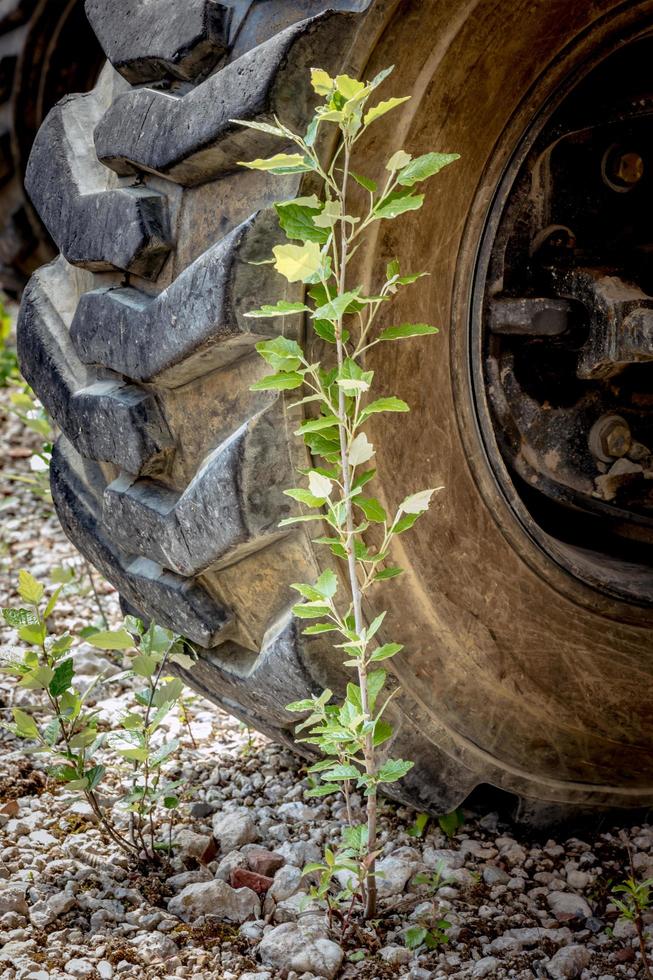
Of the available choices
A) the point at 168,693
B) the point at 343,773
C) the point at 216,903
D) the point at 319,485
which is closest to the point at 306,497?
the point at 319,485

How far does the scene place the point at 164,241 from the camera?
1189mm

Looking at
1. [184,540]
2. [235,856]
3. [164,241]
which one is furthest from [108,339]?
[235,856]

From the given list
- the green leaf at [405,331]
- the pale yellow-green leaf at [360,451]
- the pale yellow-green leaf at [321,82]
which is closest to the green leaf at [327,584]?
the pale yellow-green leaf at [360,451]

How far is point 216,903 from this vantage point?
1.26 meters

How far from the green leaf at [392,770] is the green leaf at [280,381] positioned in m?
0.39

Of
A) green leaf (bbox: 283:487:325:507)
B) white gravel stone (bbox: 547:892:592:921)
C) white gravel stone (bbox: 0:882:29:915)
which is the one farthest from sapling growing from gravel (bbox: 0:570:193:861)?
white gravel stone (bbox: 547:892:592:921)

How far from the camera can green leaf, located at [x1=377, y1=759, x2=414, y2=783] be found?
1142mm

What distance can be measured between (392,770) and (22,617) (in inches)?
18.7

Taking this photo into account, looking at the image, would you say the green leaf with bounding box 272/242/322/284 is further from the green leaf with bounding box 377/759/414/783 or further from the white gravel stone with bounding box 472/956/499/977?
the white gravel stone with bounding box 472/956/499/977

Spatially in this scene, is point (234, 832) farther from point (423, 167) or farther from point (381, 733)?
point (423, 167)

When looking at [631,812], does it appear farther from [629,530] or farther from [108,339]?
[108,339]

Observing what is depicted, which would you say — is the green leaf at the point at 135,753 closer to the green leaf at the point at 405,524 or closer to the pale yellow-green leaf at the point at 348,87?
the green leaf at the point at 405,524

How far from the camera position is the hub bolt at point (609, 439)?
55.1 inches

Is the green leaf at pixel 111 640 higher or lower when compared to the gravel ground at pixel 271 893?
higher
